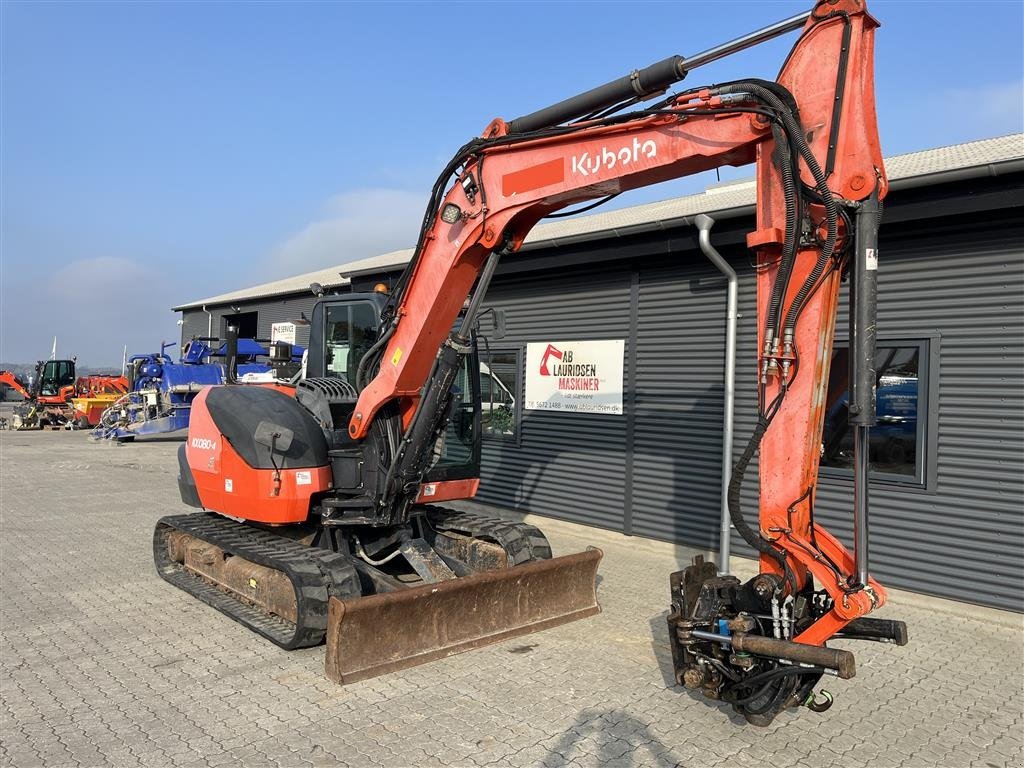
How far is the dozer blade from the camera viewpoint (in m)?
4.65

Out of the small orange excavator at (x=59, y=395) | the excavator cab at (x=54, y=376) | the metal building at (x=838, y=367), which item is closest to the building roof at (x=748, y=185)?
the metal building at (x=838, y=367)

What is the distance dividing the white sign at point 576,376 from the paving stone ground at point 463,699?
10.8 ft

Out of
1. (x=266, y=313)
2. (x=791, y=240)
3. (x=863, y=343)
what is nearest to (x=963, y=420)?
(x=863, y=343)

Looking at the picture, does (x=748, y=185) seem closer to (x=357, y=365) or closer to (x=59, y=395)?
(x=357, y=365)

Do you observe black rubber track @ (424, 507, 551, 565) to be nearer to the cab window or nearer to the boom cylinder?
the cab window

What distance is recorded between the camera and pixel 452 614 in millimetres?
5172

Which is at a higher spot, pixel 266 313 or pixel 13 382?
pixel 266 313

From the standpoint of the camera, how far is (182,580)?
6754 mm

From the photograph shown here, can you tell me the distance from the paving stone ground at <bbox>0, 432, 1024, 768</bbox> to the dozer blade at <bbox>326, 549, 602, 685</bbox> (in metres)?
0.11

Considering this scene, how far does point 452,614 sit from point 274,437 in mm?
1879

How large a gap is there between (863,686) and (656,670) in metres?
1.33

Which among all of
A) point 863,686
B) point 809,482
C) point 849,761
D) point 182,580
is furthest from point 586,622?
point 182,580

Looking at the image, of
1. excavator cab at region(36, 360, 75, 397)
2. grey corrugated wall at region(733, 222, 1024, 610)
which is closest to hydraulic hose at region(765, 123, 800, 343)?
grey corrugated wall at region(733, 222, 1024, 610)

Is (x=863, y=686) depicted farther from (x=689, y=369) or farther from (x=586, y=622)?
(x=689, y=369)
